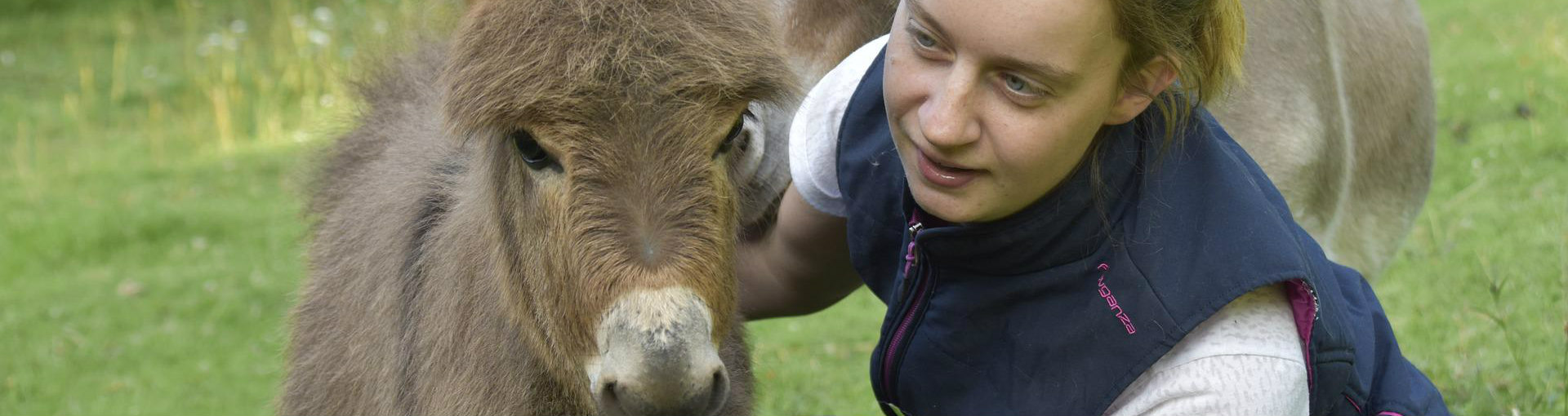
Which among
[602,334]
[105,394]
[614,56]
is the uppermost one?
[614,56]

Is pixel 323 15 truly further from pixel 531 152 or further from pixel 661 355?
pixel 661 355

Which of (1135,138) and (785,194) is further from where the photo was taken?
(785,194)

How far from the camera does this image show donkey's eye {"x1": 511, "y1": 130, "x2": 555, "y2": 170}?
253 cm

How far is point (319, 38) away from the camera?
12375 mm

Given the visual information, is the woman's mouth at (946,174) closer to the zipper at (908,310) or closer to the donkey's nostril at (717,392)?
the zipper at (908,310)

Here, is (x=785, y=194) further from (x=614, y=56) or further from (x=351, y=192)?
(x=351, y=192)

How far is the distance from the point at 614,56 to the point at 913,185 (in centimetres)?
57

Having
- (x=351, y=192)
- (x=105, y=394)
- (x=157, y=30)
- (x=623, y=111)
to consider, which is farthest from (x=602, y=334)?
(x=157, y=30)

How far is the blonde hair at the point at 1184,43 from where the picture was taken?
2.18m

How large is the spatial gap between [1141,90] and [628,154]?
89 centimetres

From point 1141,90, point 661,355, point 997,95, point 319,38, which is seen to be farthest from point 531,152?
point 319,38

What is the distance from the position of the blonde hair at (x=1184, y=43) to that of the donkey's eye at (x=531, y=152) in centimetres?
104

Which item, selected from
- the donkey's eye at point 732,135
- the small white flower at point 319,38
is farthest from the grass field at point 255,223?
the donkey's eye at point 732,135

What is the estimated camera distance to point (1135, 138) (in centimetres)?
243
